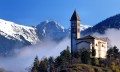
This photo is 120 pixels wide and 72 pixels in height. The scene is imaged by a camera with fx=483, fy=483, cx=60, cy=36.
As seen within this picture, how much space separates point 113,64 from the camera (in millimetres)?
163875

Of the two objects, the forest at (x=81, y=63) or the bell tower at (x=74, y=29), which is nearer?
the forest at (x=81, y=63)

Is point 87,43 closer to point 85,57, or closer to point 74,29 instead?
point 74,29

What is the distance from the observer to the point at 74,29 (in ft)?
590

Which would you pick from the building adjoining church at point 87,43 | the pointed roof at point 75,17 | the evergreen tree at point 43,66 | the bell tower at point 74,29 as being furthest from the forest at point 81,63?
the pointed roof at point 75,17

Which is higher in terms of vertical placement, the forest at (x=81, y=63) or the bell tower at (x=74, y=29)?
the bell tower at (x=74, y=29)

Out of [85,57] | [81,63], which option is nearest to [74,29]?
[85,57]

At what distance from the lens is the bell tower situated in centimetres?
17675

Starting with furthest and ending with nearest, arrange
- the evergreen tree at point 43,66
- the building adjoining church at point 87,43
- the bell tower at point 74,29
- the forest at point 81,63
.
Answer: the bell tower at point 74,29
the building adjoining church at point 87,43
the evergreen tree at point 43,66
the forest at point 81,63

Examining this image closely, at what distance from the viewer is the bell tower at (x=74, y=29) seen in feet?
580

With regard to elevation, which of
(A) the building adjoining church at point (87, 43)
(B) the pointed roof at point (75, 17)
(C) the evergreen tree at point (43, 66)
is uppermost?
(B) the pointed roof at point (75, 17)

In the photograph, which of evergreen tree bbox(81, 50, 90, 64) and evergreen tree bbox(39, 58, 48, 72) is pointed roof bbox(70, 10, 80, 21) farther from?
evergreen tree bbox(39, 58, 48, 72)

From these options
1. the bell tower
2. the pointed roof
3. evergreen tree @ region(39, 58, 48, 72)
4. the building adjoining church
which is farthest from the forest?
the pointed roof

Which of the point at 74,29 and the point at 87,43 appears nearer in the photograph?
the point at 87,43

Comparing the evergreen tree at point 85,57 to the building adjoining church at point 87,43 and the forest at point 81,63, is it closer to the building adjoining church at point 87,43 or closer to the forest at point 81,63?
the forest at point 81,63
